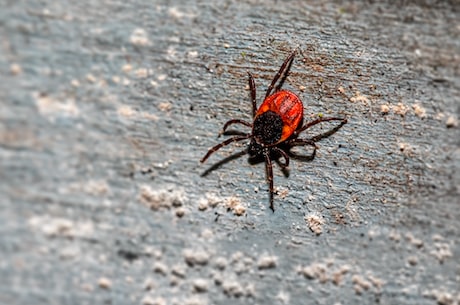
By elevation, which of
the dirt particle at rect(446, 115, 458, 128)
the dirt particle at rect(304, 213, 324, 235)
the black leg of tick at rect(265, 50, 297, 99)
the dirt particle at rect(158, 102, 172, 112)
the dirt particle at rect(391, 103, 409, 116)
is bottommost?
the dirt particle at rect(304, 213, 324, 235)

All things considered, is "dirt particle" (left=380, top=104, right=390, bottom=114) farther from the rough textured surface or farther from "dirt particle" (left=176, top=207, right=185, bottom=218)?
"dirt particle" (left=176, top=207, right=185, bottom=218)

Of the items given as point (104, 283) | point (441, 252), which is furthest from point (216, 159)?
point (441, 252)

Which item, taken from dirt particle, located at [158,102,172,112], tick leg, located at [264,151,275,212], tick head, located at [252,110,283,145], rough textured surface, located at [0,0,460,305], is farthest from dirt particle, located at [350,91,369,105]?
dirt particle, located at [158,102,172,112]

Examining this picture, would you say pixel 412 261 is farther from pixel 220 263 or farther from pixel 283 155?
pixel 220 263

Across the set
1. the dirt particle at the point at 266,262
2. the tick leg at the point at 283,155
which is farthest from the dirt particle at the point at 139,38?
the dirt particle at the point at 266,262

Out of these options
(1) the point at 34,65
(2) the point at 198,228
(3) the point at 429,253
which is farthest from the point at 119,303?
(3) the point at 429,253

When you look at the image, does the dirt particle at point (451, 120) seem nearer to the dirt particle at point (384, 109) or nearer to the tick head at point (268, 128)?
the dirt particle at point (384, 109)

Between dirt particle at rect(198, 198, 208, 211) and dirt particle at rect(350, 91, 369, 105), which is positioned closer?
dirt particle at rect(198, 198, 208, 211)
